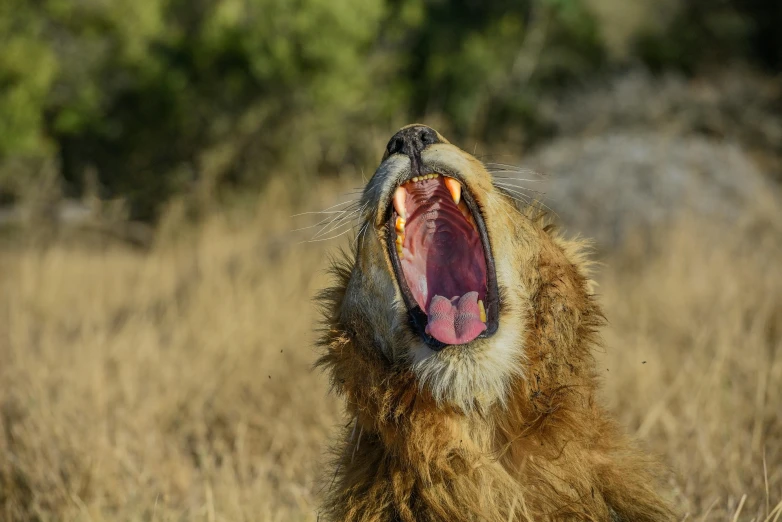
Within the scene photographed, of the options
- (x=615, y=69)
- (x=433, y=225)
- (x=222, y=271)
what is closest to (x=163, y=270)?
(x=222, y=271)

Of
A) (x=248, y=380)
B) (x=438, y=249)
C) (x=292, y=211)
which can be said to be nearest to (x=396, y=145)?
(x=438, y=249)

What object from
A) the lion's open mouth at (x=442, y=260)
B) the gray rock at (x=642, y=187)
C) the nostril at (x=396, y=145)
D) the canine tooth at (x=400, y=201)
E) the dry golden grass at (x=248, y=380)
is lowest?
the dry golden grass at (x=248, y=380)

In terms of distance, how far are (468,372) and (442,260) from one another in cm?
55

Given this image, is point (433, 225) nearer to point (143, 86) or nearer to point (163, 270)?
point (163, 270)

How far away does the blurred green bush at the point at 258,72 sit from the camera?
14.8 metres

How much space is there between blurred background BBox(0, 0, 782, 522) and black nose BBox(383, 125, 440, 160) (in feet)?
1.16

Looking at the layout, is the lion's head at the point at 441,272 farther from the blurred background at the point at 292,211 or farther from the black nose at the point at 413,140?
the blurred background at the point at 292,211

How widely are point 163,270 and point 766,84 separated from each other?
431 inches

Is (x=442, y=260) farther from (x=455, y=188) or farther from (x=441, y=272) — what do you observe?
(x=455, y=188)

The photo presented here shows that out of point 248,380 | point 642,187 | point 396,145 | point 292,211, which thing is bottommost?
point 248,380

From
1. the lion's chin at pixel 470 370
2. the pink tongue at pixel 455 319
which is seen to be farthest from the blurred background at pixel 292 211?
the lion's chin at pixel 470 370

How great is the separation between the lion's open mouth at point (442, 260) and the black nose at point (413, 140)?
0.09 meters

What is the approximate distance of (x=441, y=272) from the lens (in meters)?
2.76

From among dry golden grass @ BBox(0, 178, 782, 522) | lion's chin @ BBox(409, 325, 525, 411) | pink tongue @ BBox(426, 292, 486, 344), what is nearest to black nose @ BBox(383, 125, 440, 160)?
pink tongue @ BBox(426, 292, 486, 344)
